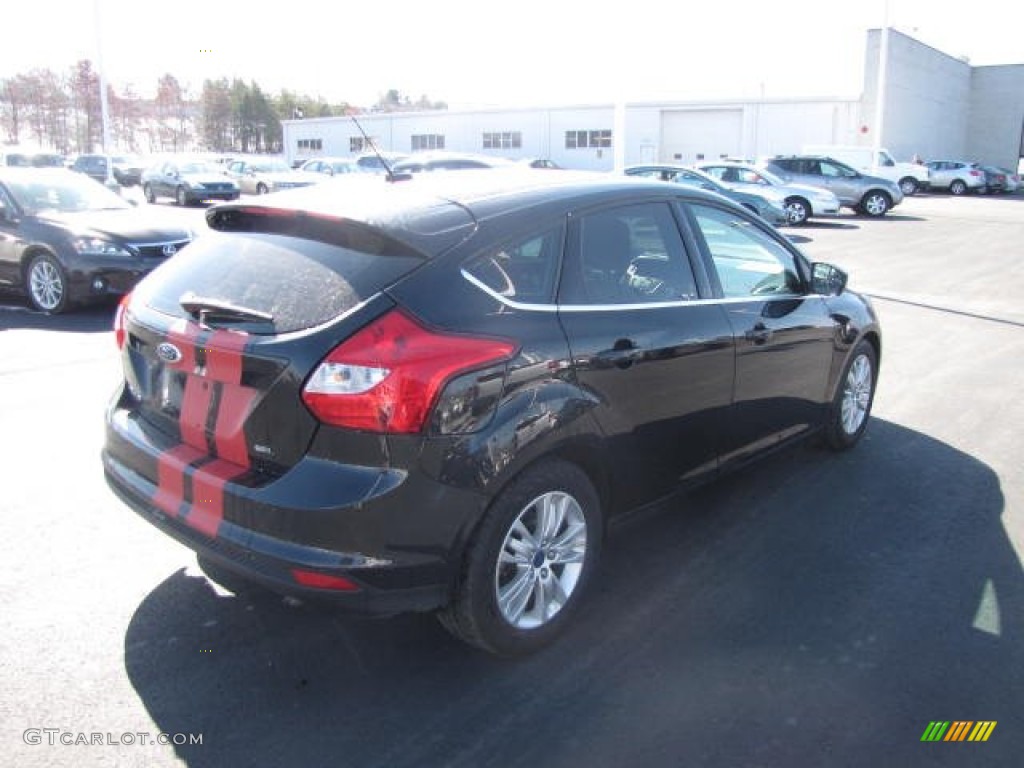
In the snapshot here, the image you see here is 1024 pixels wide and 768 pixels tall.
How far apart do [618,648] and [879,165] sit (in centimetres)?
3922

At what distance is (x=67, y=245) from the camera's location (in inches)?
372

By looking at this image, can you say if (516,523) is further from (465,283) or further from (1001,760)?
(1001,760)

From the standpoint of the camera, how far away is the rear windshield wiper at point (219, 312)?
2969 millimetres

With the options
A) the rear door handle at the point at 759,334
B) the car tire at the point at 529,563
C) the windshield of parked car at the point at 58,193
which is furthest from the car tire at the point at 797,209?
the car tire at the point at 529,563

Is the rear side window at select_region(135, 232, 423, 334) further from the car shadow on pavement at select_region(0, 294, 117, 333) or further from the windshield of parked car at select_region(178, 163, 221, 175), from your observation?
the windshield of parked car at select_region(178, 163, 221, 175)

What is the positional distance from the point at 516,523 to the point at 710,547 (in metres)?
1.44

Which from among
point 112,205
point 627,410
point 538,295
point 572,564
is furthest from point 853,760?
point 112,205

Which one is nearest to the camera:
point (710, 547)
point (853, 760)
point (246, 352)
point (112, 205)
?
point (853, 760)

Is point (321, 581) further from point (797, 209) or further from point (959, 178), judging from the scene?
point (959, 178)

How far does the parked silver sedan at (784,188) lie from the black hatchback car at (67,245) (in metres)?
16.8

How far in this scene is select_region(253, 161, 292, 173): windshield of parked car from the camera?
1265 inches

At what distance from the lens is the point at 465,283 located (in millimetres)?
2961

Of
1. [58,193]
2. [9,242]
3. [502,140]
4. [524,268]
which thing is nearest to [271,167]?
[58,193]

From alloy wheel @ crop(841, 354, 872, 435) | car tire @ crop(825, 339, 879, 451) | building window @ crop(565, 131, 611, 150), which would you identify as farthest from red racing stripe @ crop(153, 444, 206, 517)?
building window @ crop(565, 131, 611, 150)
